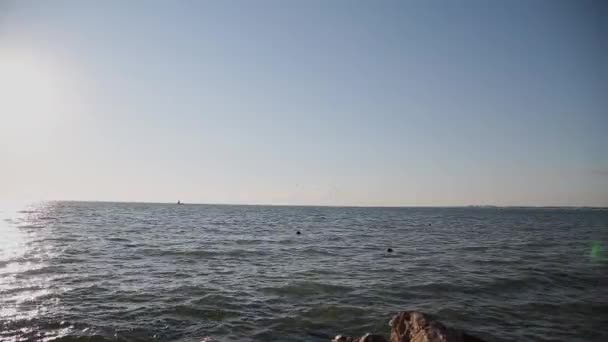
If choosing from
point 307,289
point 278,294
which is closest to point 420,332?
A: point 278,294

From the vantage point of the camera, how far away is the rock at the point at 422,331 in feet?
21.7

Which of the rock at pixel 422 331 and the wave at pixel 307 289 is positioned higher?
the rock at pixel 422 331

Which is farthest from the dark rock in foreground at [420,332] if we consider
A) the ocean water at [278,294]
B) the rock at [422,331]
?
the ocean water at [278,294]

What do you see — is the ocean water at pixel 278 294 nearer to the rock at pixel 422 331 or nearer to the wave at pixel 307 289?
the wave at pixel 307 289

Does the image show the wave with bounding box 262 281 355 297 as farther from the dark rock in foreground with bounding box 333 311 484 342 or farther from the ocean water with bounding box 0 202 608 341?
the dark rock in foreground with bounding box 333 311 484 342

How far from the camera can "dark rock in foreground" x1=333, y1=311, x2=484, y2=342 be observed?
661cm

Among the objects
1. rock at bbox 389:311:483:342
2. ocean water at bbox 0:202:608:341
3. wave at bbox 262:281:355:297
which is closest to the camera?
rock at bbox 389:311:483:342

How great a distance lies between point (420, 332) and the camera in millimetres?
7102

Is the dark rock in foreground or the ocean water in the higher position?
the dark rock in foreground

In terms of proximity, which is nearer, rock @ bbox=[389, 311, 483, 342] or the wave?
rock @ bbox=[389, 311, 483, 342]

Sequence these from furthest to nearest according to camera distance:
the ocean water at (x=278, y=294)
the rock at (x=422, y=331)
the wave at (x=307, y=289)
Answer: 1. the wave at (x=307, y=289)
2. the ocean water at (x=278, y=294)
3. the rock at (x=422, y=331)

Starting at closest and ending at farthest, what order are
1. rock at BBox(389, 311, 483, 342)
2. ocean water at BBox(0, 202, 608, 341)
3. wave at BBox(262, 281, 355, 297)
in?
rock at BBox(389, 311, 483, 342) < ocean water at BBox(0, 202, 608, 341) < wave at BBox(262, 281, 355, 297)

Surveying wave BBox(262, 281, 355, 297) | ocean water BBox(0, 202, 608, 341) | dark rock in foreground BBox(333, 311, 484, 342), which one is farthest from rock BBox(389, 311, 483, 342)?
wave BBox(262, 281, 355, 297)

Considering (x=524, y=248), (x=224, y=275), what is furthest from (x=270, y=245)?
(x=524, y=248)
